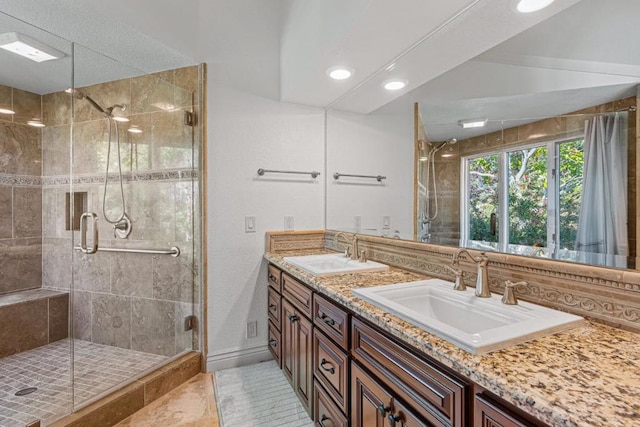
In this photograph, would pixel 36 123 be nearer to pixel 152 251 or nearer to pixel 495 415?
pixel 152 251

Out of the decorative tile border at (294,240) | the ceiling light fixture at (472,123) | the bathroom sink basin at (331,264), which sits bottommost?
the bathroom sink basin at (331,264)

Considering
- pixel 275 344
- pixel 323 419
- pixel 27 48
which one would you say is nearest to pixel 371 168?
pixel 275 344

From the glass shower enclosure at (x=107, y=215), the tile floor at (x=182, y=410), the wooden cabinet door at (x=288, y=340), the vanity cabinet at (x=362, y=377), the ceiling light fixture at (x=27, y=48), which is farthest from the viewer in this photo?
the glass shower enclosure at (x=107, y=215)

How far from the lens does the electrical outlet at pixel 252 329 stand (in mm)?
2415

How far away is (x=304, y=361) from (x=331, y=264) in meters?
0.66

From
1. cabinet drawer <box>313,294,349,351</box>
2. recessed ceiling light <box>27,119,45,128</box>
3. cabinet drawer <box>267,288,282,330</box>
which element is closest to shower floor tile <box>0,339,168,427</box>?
cabinet drawer <box>267,288,282,330</box>

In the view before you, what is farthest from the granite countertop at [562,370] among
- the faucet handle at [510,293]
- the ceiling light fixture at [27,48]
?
the ceiling light fixture at [27,48]

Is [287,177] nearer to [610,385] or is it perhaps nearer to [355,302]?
[355,302]

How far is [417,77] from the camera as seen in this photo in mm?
1800

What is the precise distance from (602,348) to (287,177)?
2.11m

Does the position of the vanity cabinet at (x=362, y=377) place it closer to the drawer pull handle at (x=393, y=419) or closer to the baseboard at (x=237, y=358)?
the drawer pull handle at (x=393, y=419)

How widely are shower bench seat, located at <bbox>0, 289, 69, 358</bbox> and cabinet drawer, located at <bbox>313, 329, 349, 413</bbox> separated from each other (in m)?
2.34

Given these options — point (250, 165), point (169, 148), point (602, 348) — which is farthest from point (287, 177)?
point (602, 348)

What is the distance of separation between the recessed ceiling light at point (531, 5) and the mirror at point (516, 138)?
7 cm
